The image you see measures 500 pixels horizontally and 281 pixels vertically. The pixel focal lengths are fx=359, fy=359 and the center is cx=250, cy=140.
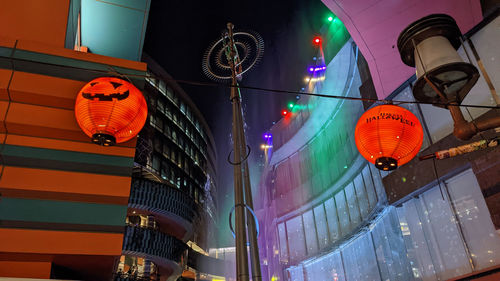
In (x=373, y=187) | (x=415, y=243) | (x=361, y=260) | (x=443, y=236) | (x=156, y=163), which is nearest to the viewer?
(x=443, y=236)

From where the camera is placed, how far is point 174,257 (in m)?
21.2

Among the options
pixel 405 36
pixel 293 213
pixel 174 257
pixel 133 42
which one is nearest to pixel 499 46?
pixel 405 36

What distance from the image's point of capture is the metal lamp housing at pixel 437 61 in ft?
9.50

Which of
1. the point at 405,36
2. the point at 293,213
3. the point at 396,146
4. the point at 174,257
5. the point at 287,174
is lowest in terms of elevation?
the point at 396,146

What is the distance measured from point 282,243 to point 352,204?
6.65 meters

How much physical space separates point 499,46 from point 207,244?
35.9m

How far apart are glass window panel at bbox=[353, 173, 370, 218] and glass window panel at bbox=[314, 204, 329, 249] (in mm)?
3208

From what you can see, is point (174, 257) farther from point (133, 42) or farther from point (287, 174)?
point (133, 42)

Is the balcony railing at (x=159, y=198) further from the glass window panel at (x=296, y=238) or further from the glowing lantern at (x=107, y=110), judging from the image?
the glowing lantern at (x=107, y=110)

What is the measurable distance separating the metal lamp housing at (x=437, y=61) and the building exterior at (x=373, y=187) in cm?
368

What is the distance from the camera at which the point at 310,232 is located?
18.0m

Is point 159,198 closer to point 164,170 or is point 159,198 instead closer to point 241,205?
point 164,170

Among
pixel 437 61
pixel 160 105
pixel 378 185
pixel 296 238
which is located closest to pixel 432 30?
pixel 437 61

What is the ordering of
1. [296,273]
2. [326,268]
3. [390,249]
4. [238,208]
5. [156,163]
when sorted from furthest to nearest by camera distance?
[156,163] < [296,273] < [326,268] < [390,249] < [238,208]
